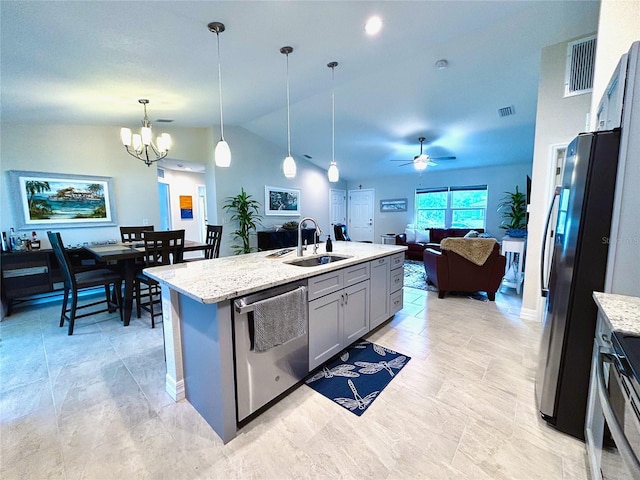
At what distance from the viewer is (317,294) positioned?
6.35 feet

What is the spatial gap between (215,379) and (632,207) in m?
2.33

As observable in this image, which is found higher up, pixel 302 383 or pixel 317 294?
pixel 317 294

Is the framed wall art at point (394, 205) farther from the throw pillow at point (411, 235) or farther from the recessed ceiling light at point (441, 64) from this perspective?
the recessed ceiling light at point (441, 64)

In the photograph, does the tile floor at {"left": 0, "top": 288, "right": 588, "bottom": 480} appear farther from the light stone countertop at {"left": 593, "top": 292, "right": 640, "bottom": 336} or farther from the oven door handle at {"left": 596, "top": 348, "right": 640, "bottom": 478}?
the light stone countertop at {"left": 593, "top": 292, "right": 640, "bottom": 336}

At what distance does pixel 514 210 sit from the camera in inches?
237

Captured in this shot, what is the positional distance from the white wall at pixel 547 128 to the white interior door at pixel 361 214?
562 cm

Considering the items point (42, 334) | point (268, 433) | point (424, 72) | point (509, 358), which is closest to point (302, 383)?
point (268, 433)

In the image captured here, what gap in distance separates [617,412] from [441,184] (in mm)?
7189

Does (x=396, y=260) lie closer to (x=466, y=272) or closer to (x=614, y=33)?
(x=466, y=272)

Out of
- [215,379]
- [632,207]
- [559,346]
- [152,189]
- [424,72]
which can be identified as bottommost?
[215,379]

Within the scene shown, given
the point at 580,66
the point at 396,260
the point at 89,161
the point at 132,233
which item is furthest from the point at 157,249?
the point at 580,66

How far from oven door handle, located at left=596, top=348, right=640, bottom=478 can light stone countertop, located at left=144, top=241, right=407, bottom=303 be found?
147 centimetres

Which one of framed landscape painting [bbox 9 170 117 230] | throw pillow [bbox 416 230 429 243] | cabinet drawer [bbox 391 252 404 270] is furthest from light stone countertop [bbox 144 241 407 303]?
throw pillow [bbox 416 230 429 243]

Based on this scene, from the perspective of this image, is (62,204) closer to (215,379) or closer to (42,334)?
(42,334)
